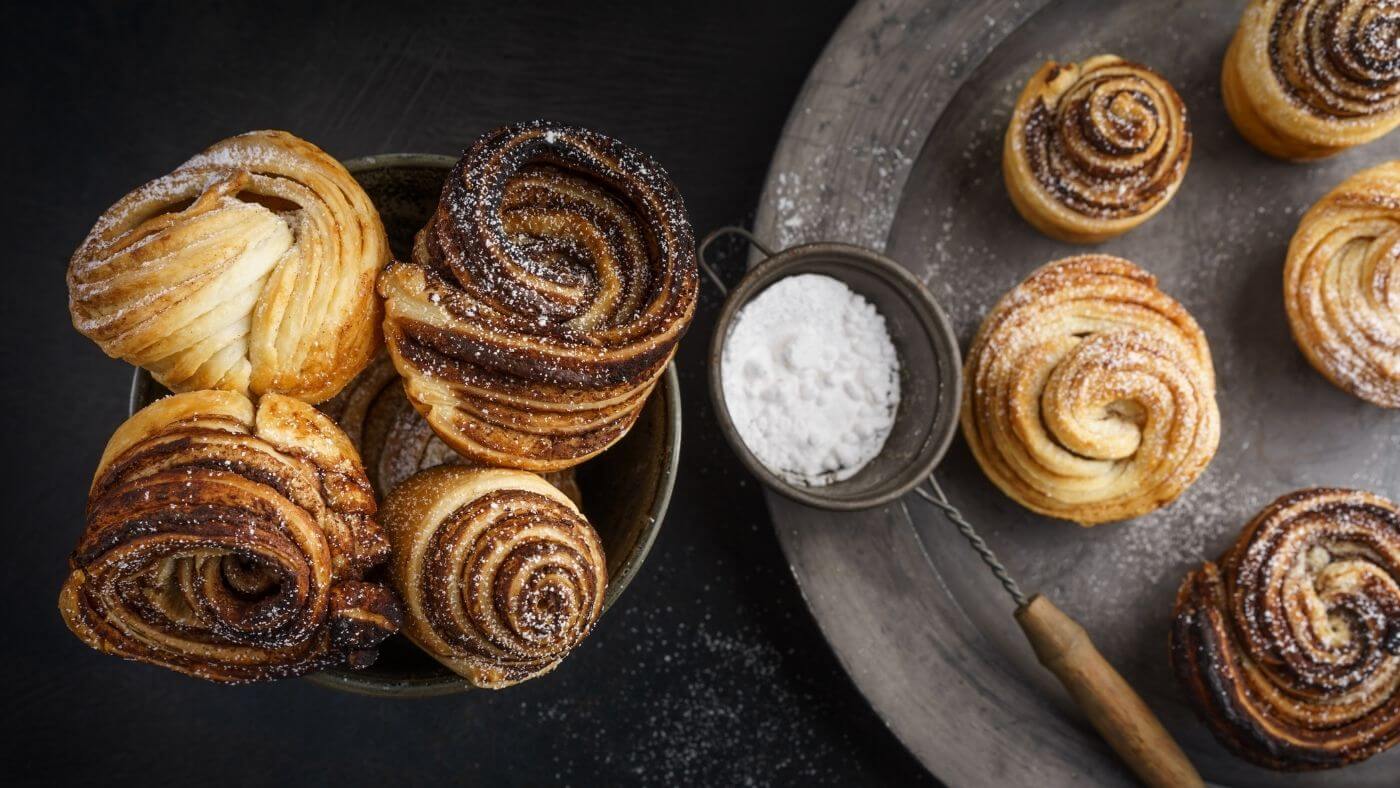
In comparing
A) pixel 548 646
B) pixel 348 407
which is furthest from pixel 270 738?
pixel 548 646

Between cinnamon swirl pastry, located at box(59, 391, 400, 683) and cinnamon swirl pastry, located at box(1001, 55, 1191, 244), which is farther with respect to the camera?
cinnamon swirl pastry, located at box(1001, 55, 1191, 244)

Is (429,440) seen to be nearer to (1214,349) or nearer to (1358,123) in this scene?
(1214,349)

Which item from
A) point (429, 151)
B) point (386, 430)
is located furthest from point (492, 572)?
point (429, 151)

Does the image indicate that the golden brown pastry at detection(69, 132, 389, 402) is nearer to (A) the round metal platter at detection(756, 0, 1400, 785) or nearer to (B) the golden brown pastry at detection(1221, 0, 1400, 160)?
(A) the round metal platter at detection(756, 0, 1400, 785)

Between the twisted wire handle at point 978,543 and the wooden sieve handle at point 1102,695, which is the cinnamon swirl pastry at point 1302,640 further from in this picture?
the twisted wire handle at point 978,543

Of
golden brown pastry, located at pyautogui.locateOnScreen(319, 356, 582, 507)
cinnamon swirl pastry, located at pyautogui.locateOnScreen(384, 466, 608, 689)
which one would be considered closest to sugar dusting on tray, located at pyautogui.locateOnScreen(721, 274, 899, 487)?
golden brown pastry, located at pyautogui.locateOnScreen(319, 356, 582, 507)

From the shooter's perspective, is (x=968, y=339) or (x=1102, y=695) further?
(x=968, y=339)

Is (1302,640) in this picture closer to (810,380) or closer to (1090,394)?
(1090,394)
